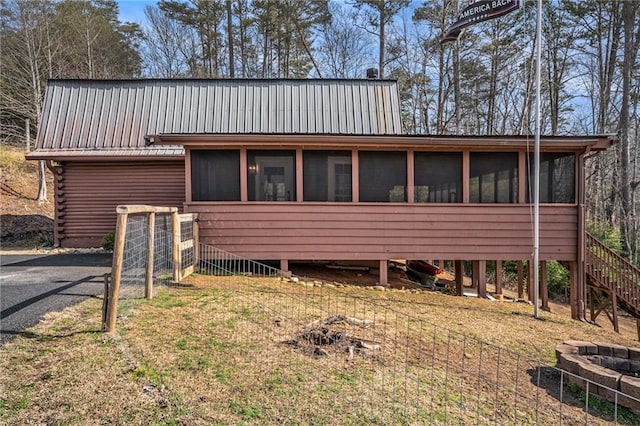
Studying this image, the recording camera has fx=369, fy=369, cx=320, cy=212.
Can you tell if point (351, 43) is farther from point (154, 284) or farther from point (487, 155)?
point (154, 284)

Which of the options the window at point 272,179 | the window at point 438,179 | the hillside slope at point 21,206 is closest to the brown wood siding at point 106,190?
the hillside slope at point 21,206

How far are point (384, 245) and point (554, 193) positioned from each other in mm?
3513

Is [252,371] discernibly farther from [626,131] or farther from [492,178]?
[626,131]

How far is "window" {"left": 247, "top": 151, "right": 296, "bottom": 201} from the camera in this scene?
7.44 m

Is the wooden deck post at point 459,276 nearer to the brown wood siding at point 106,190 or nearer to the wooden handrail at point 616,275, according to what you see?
the wooden handrail at point 616,275

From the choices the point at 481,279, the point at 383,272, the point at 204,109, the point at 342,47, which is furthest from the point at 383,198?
the point at 342,47

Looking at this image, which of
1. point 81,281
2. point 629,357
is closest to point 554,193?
point 629,357

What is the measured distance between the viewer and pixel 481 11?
664cm

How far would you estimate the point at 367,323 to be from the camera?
172 inches

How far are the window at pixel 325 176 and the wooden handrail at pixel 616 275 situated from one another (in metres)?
5.25

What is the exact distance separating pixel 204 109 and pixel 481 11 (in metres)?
7.92

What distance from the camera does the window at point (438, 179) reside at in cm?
745

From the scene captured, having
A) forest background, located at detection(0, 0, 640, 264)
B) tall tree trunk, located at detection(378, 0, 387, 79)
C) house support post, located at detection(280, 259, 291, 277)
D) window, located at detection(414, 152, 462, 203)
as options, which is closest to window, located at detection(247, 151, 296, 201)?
house support post, located at detection(280, 259, 291, 277)

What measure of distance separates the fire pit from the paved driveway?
5.18 meters
